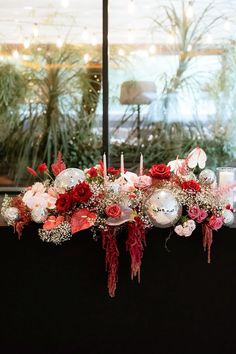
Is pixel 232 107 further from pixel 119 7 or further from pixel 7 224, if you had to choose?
→ pixel 7 224

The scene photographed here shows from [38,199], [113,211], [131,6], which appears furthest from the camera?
[131,6]

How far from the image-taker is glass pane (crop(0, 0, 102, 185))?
4688 mm

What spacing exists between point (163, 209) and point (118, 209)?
16 centimetres

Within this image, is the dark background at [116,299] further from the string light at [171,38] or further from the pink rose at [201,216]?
the string light at [171,38]

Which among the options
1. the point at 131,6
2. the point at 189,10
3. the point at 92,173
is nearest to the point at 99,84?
the point at 131,6

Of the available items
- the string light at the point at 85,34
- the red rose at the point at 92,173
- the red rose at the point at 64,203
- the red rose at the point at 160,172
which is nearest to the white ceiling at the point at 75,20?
the string light at the point at 85,34

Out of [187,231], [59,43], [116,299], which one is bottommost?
[116,299]

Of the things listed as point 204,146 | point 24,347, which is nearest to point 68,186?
point 24,347

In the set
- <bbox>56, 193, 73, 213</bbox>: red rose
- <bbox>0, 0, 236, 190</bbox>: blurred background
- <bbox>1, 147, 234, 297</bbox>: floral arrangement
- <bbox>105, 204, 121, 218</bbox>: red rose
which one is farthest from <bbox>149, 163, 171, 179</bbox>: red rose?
<bbox>0, 0, 236, 190</bbox>: blurred background

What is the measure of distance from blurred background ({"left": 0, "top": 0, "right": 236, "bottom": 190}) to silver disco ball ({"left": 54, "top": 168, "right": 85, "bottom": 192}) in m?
2.77

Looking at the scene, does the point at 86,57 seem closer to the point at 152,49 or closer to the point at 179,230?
the point at 152,49

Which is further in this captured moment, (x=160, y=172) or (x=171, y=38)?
(x=171, y=38)

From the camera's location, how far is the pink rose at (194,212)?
5.96ft

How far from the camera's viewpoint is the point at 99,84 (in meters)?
4.66
